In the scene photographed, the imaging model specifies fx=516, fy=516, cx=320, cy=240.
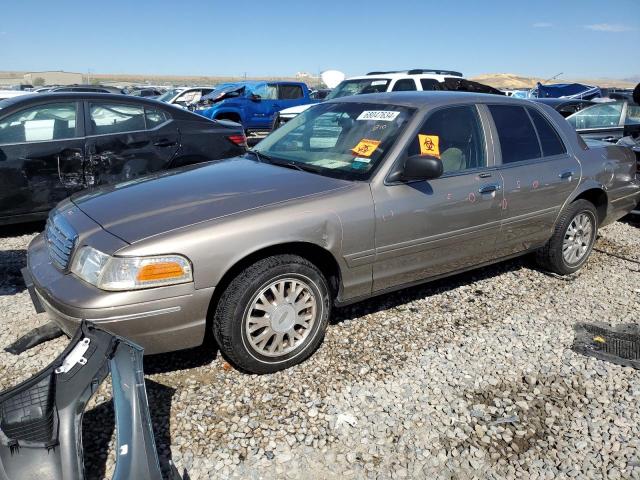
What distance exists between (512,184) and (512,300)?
0.96 m

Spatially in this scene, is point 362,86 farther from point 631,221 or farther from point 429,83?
point 631,221

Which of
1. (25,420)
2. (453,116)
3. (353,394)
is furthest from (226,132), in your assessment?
(25,420)

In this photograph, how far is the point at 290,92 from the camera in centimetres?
1702

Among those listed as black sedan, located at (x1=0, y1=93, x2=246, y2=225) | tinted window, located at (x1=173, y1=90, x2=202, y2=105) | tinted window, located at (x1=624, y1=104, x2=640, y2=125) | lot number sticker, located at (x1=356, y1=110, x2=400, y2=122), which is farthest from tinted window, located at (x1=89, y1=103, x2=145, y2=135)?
tinted window, located at (x1=173, y1=90, x2=202, y2=105)

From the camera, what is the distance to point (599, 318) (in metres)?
3.95

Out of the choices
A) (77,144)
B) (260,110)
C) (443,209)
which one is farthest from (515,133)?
(260,110)

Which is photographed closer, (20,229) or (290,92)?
(20,229)

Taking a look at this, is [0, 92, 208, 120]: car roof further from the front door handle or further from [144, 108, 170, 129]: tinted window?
the front door handle

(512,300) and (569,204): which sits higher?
(569,204)

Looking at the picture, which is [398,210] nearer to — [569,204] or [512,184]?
[512,184]

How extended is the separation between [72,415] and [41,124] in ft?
13.8

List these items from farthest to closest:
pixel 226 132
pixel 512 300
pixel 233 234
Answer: pixel 226 132 → pixel 512 300 → pixel 233 234

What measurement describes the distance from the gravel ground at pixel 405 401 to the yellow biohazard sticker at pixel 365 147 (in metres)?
1.22

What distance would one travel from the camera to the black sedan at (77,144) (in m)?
5.22
